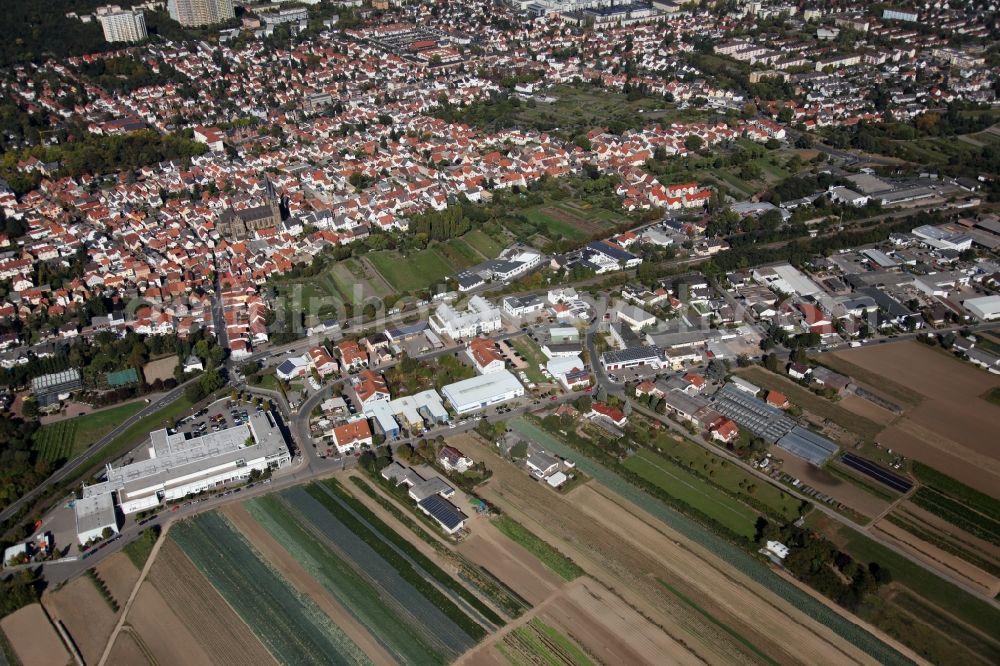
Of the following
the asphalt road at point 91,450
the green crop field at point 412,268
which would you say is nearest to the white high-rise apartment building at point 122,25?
the green crop field at point 412,268

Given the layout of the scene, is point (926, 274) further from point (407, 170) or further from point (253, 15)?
point (253, 15)

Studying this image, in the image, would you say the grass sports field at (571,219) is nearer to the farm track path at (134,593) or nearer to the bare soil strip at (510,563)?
the bare soil strip at (510,563)

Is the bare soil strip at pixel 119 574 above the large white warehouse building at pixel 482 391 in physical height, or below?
below

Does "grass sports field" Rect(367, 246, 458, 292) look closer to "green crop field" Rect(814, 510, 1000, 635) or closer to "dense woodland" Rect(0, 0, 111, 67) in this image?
"green crop field" Rect(814, 510, 1000, 635)

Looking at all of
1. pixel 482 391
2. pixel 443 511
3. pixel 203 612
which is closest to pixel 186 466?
pixel 203 612

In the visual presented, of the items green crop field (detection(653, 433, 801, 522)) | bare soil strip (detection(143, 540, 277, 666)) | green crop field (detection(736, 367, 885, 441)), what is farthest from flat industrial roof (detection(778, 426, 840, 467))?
bare soil strip (detection(143, 540, 277, 666))

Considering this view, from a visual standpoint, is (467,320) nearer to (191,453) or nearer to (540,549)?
(191,453)
